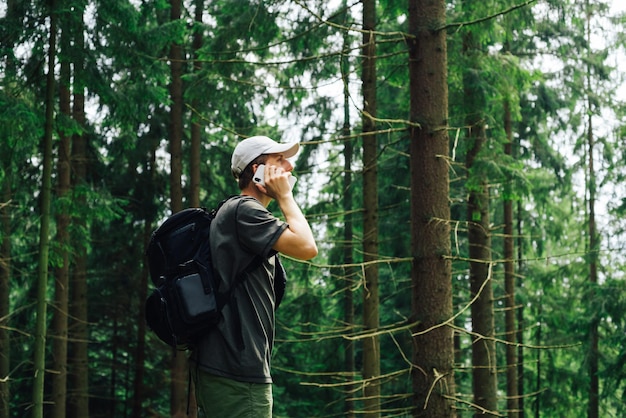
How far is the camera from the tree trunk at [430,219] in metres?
5.51

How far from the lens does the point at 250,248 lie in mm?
3111

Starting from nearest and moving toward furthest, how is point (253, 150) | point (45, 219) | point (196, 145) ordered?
1. point (253, 150)
2. point (45, 219)
3. point (196, 145)

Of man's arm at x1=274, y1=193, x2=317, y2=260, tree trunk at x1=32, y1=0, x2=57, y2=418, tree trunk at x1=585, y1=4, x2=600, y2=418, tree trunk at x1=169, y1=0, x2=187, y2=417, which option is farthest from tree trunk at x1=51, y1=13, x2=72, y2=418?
tree trunk at x1=585, y1=4, x2=600, y2=418

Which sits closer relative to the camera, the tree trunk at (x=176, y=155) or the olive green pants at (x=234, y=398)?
the olive green pants at (x=234, y=398)

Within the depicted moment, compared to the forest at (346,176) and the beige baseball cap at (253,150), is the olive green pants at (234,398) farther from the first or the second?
the forest at (346,176)

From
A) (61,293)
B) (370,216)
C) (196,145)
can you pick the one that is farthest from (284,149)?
(61,293)

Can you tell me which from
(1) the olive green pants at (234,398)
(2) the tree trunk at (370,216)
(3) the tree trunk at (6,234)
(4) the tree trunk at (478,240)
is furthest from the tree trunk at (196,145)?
(1) the olive green pants at (234,398)

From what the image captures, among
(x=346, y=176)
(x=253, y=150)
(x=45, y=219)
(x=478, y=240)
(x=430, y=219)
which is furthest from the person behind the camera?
(x=346, y=176)

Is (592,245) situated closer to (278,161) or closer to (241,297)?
(278,161)

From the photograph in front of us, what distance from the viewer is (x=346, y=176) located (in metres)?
15.8

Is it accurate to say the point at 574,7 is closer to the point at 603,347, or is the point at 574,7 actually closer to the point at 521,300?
the point at 521,300

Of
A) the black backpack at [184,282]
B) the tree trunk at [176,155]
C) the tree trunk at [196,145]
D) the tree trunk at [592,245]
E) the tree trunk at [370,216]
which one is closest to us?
the black backpack at [184,282]

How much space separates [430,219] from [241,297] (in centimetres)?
273

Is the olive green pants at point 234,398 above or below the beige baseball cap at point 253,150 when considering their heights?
below
